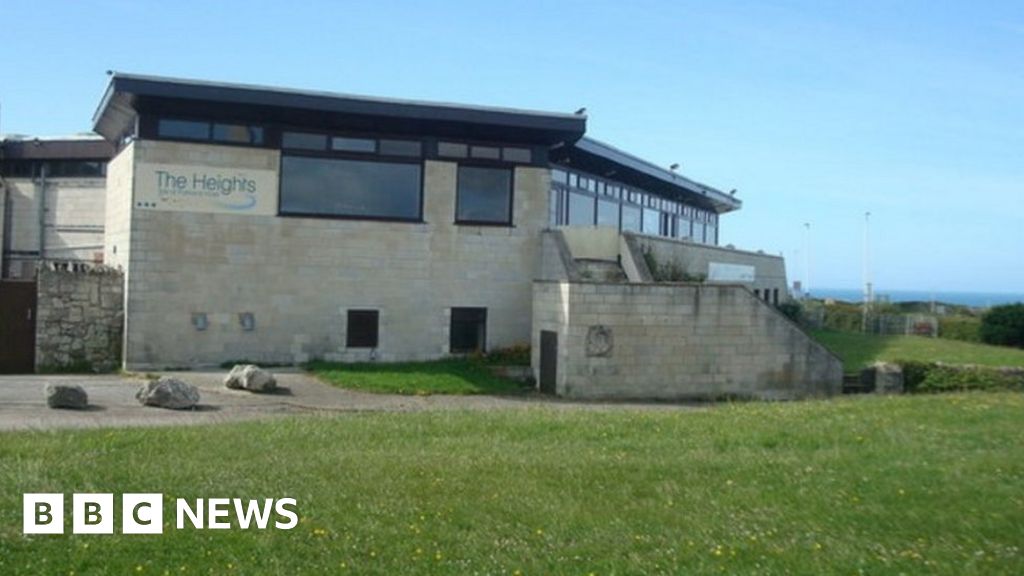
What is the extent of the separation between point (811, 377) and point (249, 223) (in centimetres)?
1288

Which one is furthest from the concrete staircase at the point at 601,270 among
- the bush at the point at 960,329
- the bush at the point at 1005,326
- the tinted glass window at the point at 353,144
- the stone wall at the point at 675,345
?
the bush at the point at 960,329

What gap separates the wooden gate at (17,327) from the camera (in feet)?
73.0

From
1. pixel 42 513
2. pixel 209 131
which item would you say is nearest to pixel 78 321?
pixel 209 131

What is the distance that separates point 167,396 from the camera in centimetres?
1627

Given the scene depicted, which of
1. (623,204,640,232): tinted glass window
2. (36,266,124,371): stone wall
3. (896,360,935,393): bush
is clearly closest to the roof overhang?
(623,204,640,232): tinted glass window

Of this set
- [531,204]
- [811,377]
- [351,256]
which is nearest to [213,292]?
[351,256]

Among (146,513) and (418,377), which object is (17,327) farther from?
(146,513)

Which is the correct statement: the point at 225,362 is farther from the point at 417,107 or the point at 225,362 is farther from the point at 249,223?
the point at 417,107

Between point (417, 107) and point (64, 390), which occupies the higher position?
point (417, 107)

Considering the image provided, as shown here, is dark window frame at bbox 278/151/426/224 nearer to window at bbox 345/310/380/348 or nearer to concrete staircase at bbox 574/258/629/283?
window at bbox 345/310/380/348

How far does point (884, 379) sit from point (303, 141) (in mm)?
14271

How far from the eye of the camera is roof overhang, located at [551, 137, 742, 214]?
30781mm

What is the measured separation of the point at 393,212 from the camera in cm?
2406

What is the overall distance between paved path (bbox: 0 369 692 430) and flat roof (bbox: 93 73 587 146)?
5.65 meters
